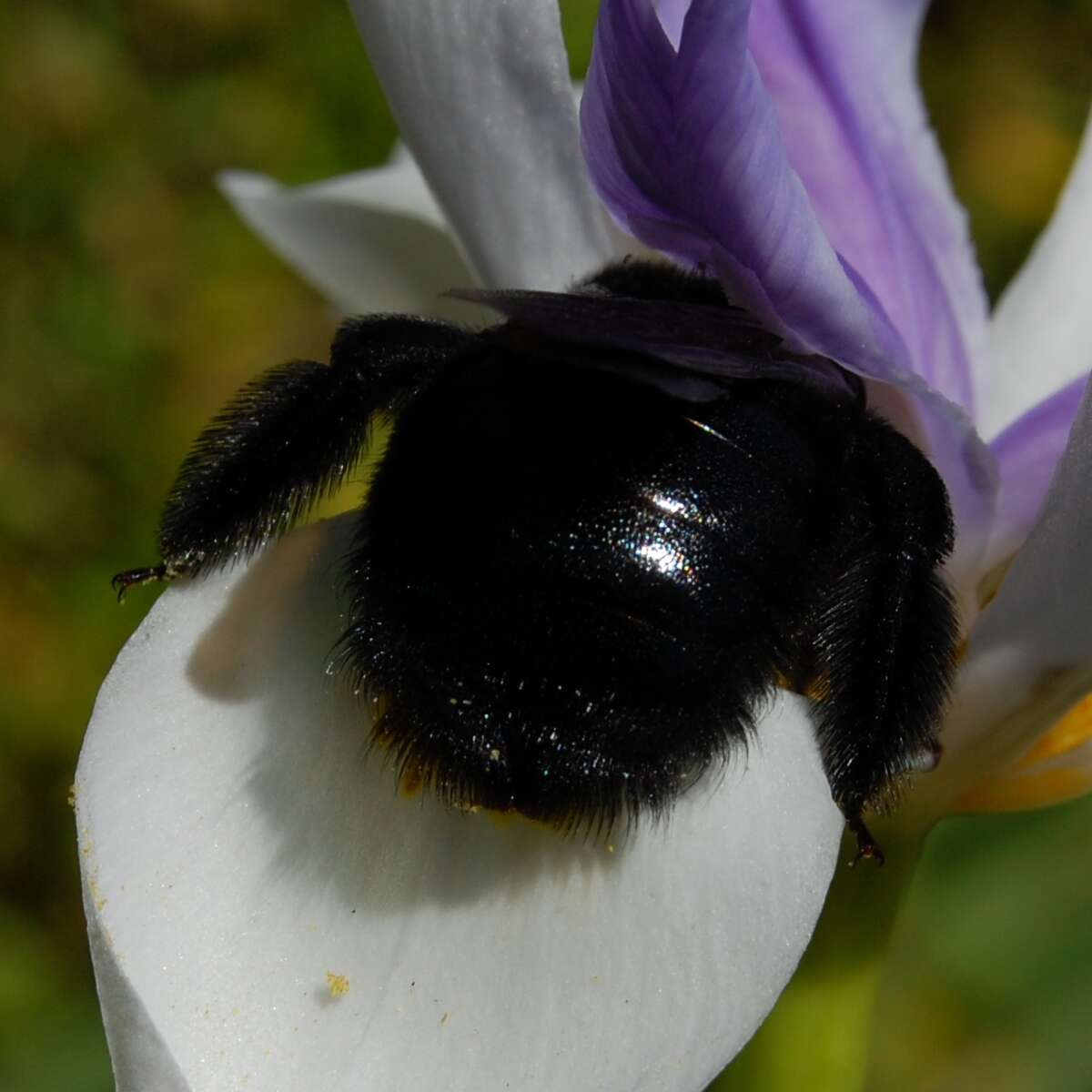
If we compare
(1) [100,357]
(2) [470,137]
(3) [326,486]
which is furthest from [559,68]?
(1) [100,357]

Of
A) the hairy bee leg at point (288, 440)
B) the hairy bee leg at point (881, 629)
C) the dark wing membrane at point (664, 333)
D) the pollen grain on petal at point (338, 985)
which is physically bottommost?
the pollen grain on petal at point (338, 985)

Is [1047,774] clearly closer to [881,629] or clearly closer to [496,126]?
[881,629]

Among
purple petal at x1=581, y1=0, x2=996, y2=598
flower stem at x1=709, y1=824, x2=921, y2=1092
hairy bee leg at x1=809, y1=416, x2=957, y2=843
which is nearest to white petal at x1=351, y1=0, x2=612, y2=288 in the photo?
purple petal at x1=581, y1=0, x2=996, y2=598

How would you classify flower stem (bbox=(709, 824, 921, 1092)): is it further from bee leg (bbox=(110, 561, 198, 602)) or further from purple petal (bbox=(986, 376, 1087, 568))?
bee leg (bbox=(110, 561, 198, 602))

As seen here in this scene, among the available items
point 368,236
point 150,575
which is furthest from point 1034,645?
point 368,236

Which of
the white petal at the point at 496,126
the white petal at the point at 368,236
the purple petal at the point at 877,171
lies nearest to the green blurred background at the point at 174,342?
the white petal at the point at 368,236

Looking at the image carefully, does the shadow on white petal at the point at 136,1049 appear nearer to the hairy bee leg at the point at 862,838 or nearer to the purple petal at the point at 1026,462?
the hairy bee leg at the point at 862,838
